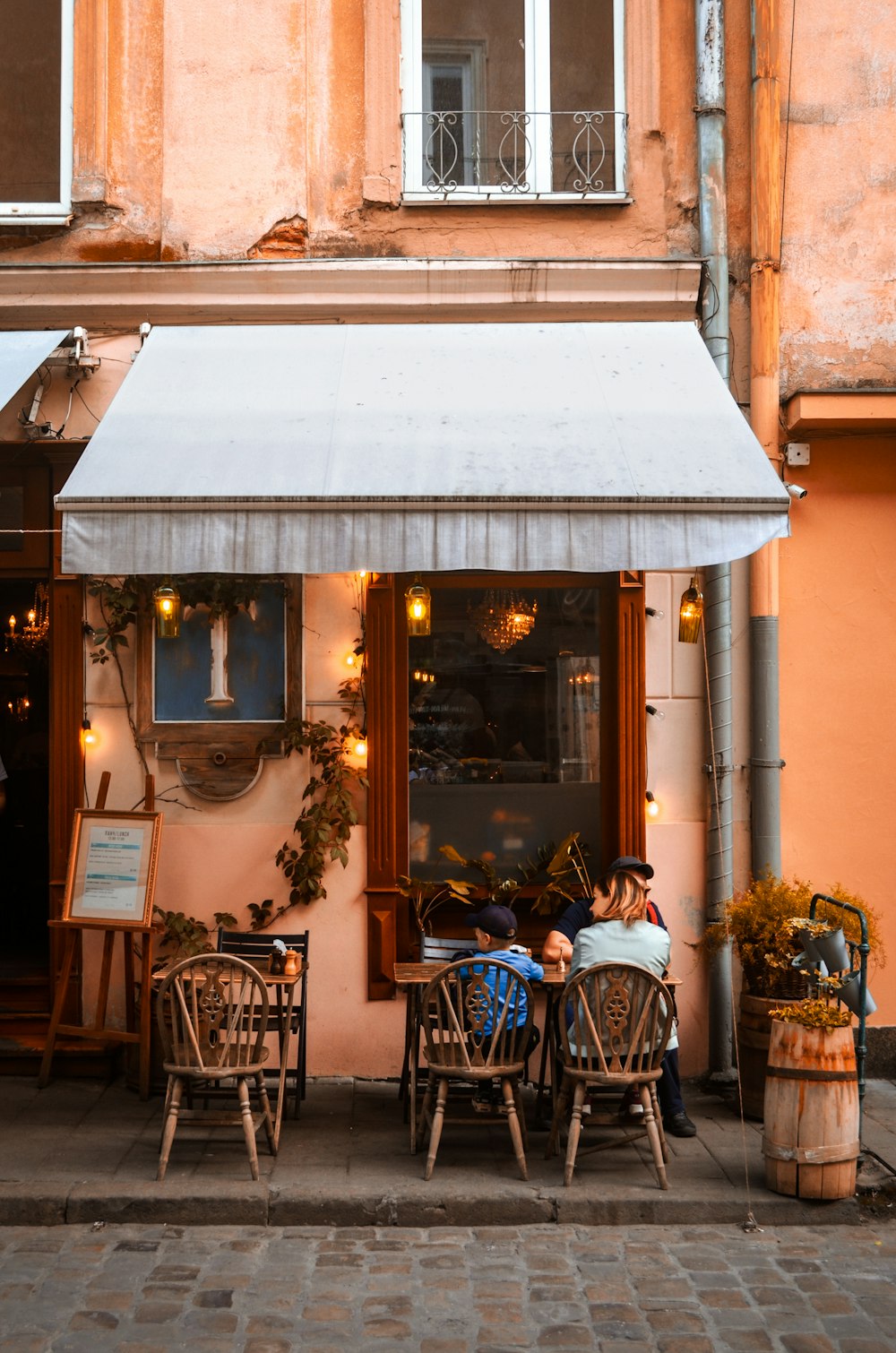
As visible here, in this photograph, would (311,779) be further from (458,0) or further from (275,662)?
(458,0)

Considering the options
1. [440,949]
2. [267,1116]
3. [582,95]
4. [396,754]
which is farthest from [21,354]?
[267,1116]

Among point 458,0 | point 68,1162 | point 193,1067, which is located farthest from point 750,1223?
point 458,0

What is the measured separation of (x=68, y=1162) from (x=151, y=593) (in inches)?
123

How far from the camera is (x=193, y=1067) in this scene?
18.8ft

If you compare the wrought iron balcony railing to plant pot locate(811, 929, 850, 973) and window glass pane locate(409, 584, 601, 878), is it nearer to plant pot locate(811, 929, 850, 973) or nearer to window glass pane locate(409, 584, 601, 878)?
window glass pane locate(409, 584, 601, 878)

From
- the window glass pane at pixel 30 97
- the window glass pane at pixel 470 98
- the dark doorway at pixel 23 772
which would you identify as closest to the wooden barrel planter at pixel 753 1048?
the dark doorway at pixel 23 772

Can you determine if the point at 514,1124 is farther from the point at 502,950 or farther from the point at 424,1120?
the point at 502,950

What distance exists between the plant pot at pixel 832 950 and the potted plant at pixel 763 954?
9.8 inches

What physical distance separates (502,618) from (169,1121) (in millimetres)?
3448

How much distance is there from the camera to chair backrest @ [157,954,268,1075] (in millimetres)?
5680

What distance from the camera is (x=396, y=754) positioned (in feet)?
24.5

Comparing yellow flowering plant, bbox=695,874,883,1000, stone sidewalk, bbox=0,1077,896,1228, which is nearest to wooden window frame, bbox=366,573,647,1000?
yellow flowering plant, bbox=695,874,883,1000

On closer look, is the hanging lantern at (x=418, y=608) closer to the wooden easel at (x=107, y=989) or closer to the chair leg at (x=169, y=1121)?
the wooden easel at (x=107, y=989)

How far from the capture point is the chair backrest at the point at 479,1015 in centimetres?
575
